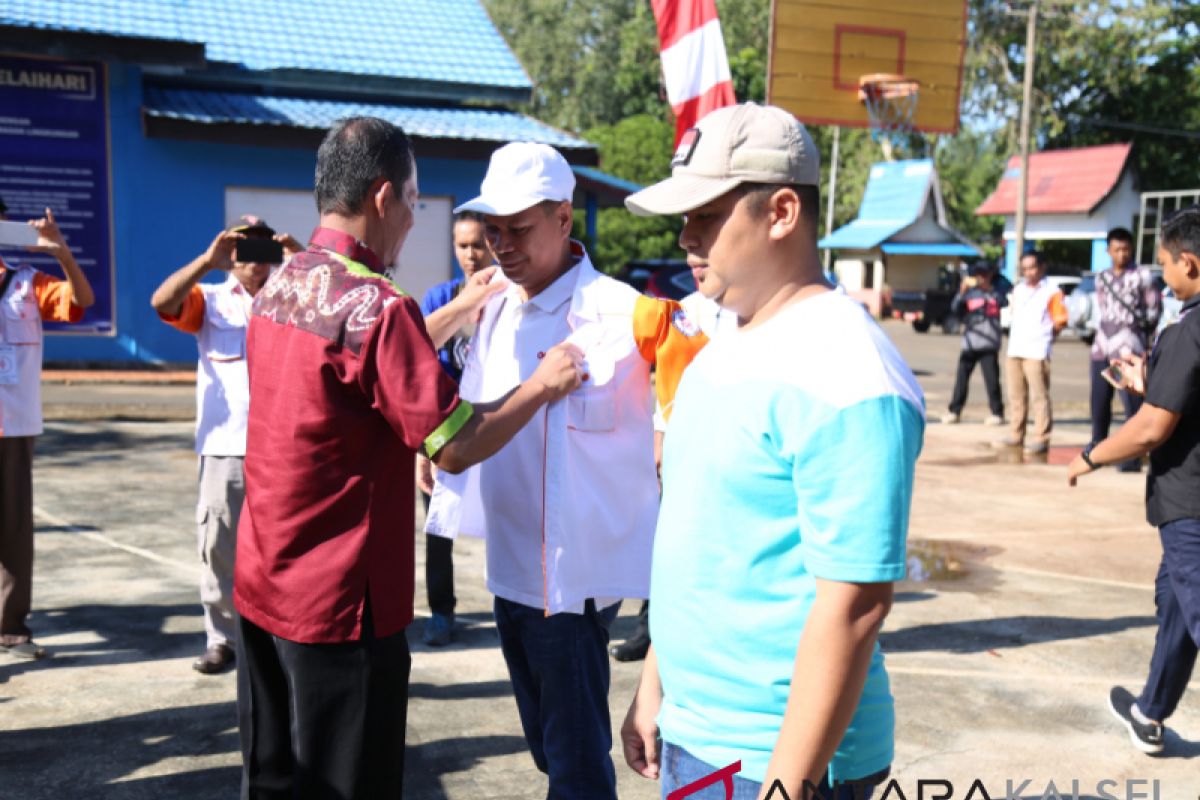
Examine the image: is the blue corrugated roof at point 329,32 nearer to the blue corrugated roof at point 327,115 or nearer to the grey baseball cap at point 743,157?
the blue corrugated roof at point 327,115

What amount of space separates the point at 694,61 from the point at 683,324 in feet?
12.1

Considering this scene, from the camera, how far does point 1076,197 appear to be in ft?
135

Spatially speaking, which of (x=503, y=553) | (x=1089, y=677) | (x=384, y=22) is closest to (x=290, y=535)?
(x=503, y=553)

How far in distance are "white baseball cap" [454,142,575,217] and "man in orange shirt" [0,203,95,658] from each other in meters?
3.02

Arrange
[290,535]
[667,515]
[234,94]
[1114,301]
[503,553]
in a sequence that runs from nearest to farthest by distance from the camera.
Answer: [667,515] → [290,535] → [503,553] → [1114,301] → [234,94]

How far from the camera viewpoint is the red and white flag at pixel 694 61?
650cm

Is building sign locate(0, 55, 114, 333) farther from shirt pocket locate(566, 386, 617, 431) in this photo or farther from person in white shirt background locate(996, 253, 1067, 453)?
shirt pocket locate(566, 386, 617, 431)

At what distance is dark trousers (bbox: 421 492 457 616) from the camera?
5594mm

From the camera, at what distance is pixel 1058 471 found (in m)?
11.4

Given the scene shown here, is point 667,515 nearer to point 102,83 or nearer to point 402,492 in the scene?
point 402,492

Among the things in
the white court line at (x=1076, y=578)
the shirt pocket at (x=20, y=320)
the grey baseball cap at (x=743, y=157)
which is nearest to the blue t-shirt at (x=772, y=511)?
the grey baseball cap at (x=743, y=157)

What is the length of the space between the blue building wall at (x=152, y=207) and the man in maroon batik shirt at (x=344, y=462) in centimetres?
1414

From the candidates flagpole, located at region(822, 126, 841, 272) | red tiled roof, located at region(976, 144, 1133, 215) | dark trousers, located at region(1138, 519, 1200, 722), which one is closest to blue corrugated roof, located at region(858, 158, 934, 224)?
flagpole, located at region(822, 126, 841, 272)

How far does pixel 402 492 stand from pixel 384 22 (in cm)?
1779
